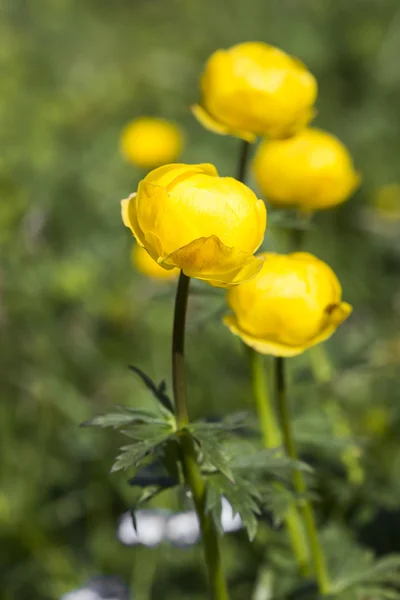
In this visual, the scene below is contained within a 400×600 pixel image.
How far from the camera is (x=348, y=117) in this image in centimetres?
334

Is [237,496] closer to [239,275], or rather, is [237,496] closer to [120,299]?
[239,275]

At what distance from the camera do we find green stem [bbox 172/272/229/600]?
2.65 ft

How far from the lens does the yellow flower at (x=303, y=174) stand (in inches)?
53.5

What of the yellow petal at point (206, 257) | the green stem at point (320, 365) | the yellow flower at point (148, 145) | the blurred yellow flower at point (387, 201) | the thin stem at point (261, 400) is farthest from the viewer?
the blurred yellow flower at point (387, 201)

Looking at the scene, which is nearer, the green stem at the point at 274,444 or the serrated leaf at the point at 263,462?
the serrated leaf at the point at 263,462

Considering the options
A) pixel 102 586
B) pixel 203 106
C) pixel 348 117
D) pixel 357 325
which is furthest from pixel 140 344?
pixel 348 117

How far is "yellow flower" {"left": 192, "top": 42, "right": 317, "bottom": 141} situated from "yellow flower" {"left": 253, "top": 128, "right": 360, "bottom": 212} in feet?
0.58

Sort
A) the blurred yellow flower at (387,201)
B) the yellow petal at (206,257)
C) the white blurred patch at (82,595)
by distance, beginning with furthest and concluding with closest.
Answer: the blurred yellow flower at (387,201) < the white blurred patch at (82,595) < the yellow petal at (206,257)

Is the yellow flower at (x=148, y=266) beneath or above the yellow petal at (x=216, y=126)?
beneath

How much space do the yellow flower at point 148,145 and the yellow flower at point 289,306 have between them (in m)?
1.47

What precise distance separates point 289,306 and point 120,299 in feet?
4.32

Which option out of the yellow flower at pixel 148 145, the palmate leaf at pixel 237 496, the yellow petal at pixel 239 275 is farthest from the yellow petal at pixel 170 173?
the yellow flower at pixel 148 145

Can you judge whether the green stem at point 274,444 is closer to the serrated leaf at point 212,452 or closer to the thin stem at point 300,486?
the thin stem at point 300,486

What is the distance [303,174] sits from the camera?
1.35 m
